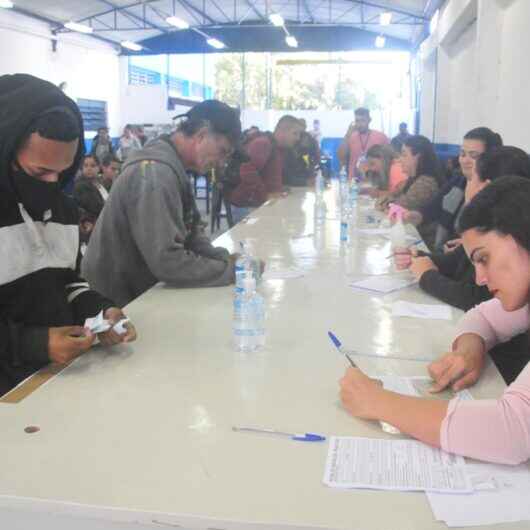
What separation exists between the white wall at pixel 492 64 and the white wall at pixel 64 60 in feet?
21.8

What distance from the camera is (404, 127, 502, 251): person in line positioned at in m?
3.64

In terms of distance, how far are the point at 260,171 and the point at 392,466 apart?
4.78m

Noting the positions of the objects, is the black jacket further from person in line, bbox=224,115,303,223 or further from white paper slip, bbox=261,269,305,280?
person in line, bbox=224,115,303,223

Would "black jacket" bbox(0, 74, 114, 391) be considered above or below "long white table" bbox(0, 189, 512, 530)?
above

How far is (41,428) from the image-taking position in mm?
1225

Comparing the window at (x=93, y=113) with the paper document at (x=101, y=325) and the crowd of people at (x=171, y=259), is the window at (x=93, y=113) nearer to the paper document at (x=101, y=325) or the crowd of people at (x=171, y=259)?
the crowd of people at (x=171, y=259)

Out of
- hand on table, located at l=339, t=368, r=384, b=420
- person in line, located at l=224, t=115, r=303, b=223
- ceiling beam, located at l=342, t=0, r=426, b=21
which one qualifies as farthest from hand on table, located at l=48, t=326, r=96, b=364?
ceiling beam, located at l=342, t=0, r=426, b=21

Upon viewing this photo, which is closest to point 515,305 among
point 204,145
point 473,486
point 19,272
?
point 473,486

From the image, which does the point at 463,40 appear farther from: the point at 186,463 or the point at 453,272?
the point at 186,463

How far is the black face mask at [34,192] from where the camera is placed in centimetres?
147

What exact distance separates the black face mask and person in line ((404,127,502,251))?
7.69ft

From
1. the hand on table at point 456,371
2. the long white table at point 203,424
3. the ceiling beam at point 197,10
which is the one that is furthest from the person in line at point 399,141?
the ceiling beam at point 197,10

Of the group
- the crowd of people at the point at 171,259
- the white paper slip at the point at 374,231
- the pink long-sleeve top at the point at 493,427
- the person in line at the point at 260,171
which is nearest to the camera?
the pink long-sleeve top at the point at 493,427

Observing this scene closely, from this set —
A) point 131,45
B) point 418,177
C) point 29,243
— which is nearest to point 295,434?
point 29,243
